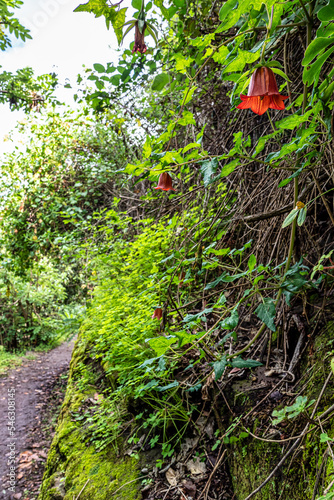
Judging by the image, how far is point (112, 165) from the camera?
4414 mm

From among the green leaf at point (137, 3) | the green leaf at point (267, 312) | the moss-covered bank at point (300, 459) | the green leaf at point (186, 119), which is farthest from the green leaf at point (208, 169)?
the moss-covered bank at point (300, 459)

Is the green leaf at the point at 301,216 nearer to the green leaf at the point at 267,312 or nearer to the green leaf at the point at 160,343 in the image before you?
the green leaf at the point at 267,312

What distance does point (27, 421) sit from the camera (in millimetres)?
4121

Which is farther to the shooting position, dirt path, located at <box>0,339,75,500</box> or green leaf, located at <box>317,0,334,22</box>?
dirt path, located at <box>0,339,75,500</box>

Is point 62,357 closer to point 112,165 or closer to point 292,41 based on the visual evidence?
point 112,165

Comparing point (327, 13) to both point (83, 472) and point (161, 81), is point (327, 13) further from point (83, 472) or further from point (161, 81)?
point (83, 472)

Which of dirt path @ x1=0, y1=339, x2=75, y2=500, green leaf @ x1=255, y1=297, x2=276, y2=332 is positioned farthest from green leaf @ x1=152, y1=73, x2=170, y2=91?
dirt path @ x1=0, y1=339, x2=75, y2=500

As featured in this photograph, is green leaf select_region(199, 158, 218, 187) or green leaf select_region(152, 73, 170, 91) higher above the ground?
green leaf select_region(152, 73, 170, 91)

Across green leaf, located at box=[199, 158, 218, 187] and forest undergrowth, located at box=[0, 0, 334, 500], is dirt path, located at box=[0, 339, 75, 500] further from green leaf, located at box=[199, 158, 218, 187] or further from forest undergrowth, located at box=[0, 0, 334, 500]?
green leaf, located at box=[199, 158, 218, 187]

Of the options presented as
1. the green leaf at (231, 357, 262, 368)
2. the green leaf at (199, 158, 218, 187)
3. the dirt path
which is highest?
the green leaf at (199, 158, 218, 187)

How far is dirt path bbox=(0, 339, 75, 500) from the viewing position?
2.94 meters

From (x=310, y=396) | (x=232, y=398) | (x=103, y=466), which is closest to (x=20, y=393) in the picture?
(x=103, y=466)

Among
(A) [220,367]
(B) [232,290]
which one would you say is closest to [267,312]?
(A) [220,367]

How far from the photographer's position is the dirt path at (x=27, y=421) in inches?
116
